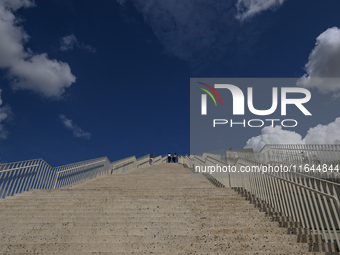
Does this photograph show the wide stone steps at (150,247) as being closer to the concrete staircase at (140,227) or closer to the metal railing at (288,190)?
the concrete staircase at (140,227)

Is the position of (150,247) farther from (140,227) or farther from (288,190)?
(288,190)

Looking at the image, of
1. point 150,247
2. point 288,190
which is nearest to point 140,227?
point 150,247

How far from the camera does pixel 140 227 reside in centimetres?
399

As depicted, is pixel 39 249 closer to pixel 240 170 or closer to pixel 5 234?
pixel 5 234

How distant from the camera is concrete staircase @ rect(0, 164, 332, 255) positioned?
3436 mm

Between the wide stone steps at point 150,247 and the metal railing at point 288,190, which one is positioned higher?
the metal railing at point 288,190

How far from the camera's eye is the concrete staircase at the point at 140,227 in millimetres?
3436

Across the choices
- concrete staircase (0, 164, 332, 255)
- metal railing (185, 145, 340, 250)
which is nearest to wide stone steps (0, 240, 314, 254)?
concrete staircase (0, 164, 332, 255)

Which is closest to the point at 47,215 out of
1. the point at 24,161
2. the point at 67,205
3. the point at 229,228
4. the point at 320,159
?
the point at 67,205

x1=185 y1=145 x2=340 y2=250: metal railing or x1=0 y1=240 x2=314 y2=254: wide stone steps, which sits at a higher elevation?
x1=185 y1=145 x2=340 y2=250: metal railing

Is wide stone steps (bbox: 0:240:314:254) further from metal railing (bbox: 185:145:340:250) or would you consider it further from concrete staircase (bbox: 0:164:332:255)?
metal railing (bbox: 185:145:340:250)

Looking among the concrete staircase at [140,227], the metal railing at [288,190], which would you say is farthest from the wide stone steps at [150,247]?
the metal railing at [288,190]

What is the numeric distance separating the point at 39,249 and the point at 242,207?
435 centimetres

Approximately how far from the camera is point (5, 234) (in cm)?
393
